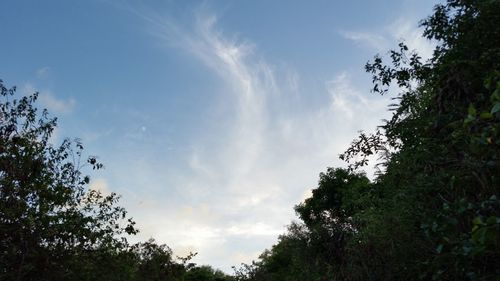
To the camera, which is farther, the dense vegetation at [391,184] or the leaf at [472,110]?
the dense vegetation at [391,184]

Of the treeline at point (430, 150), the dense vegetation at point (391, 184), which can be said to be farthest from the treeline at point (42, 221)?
the treeline at point (430, 150)

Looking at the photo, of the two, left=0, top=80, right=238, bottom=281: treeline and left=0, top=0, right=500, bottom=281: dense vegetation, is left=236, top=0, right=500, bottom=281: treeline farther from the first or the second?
left=0, top=80, right=238, bottom=281: treeline

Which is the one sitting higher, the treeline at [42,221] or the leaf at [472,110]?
the treeline at [42,221]

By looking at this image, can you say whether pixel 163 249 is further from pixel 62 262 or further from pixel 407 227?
pixel 407 227

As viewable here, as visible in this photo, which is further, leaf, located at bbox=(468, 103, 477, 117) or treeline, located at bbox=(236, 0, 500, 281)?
treeline, located at bbox=(236, 0, 500, 281)

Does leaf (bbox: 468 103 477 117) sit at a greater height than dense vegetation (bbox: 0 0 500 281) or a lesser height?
lesser

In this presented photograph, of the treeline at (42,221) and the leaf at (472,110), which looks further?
the treeline at (42,221)

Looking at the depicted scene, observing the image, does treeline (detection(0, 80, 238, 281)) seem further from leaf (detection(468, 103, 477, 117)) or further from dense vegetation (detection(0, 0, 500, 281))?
leaf (detection(468, 103, 477, 117))

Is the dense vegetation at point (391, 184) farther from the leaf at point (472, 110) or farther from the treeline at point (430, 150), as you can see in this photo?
the leaf at point (472, 110)

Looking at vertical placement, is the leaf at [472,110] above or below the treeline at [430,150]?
below

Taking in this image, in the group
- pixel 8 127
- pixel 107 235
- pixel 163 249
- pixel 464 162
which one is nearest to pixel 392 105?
pixel 464 162

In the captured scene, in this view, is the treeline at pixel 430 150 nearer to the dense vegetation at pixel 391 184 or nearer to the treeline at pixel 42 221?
the dense vegetation at pixel 391 184

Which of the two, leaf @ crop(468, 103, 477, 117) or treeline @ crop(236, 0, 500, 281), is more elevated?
treeline @ crop(236, 0, 500, 281)

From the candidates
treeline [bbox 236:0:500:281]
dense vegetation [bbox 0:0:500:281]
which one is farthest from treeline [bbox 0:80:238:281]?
treeline [bbox 236:0:500:281]
